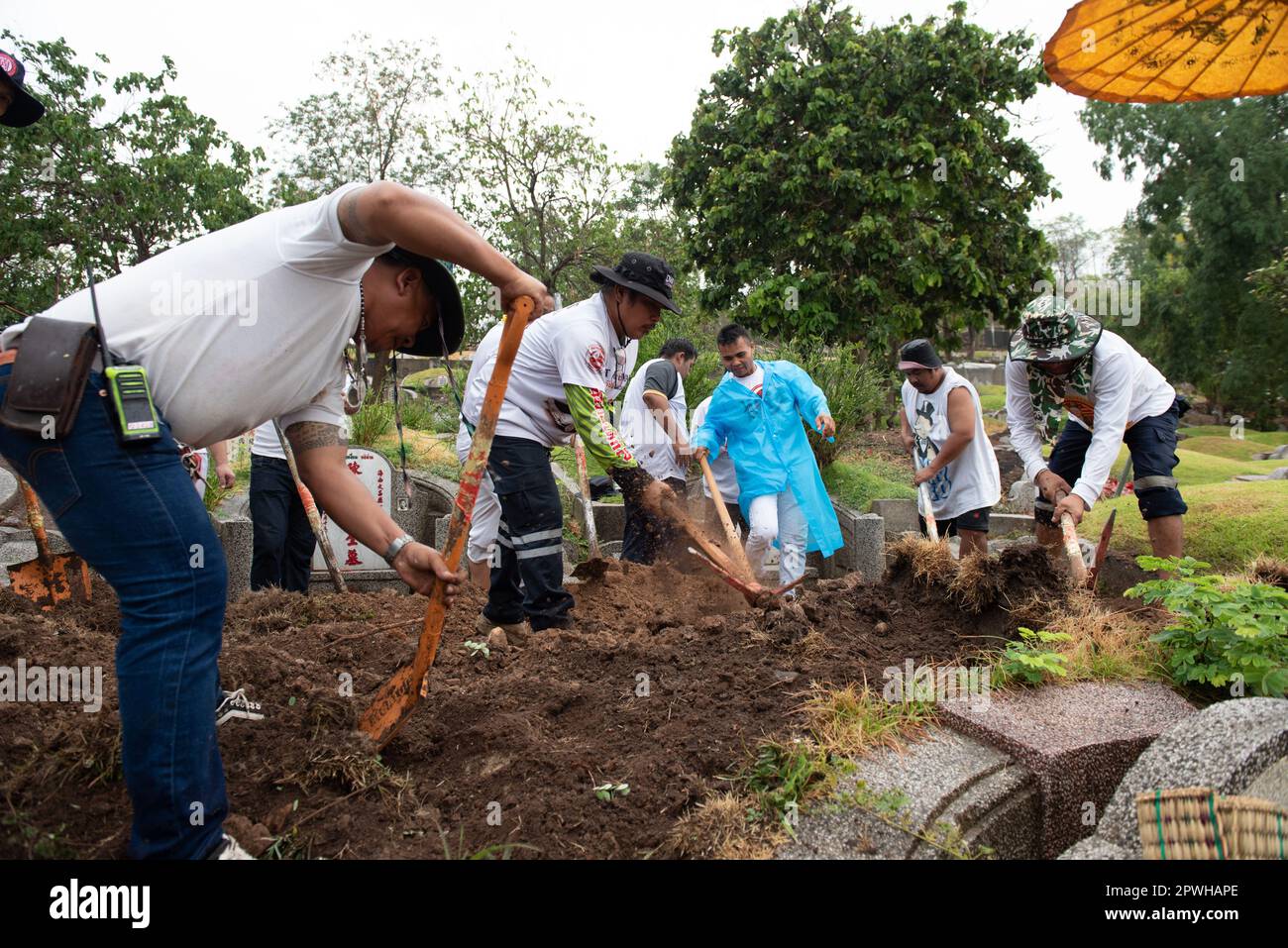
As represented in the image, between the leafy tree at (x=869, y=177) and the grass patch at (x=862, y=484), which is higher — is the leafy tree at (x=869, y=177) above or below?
above

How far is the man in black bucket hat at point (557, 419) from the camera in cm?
417

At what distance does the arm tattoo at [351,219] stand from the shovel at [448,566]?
21.0 inches

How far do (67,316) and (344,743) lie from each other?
1303 mm

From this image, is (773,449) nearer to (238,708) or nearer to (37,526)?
(238,708)

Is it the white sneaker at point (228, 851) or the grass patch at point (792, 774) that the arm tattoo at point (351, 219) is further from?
the grass patch at point (792, 774)

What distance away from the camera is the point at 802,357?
1175 centimetres

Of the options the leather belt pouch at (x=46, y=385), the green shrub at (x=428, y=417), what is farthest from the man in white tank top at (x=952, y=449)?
the green shrub at (x=428, y=417)

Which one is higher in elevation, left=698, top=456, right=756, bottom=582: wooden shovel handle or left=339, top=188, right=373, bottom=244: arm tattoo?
left=339, top=188, right=373, bottom=244: arm tattoo

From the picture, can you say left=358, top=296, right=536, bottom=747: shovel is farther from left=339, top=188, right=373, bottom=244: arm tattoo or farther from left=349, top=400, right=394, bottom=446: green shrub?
left=349, top=400, right=394, bottom=446: green shrub

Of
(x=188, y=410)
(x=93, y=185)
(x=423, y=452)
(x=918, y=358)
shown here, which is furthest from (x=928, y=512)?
(x=93, y=185)

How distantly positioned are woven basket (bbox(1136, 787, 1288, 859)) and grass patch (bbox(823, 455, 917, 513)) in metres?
6.20

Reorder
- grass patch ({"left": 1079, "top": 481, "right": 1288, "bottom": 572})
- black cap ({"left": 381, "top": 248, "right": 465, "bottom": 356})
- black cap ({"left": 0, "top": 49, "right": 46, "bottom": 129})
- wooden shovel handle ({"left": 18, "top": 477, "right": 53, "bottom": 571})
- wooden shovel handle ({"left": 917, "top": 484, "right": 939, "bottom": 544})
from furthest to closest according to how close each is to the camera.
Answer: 1. grass patch ({"left": 1079, "top": 481, "right": 1288, "bottom": 572})
2. wooden shovel handle ({"left": 917, "top": 484, "right": 939, "bottom": 544})
3. wooden shovel handle ({"left": 18, "top": 477, "right": 53, "bottom": 571})
4. black cap ({"left": 0, "top": 49, "right": 46, "bottom": 129})
5. black cap ({"left": 381, "top": 248, "right": 465, "bottom": 356})

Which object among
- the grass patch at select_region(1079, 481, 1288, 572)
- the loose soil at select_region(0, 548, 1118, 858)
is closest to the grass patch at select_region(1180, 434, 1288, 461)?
the grass patch at select_region(1079, 481, 1288, 572)

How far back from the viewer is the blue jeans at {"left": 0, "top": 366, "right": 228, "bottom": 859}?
195 cm
